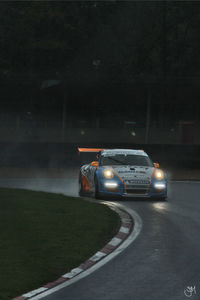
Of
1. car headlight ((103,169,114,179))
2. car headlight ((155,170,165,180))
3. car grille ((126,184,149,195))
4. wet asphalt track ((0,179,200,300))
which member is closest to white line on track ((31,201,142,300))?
wet asphalt track ((0,179,200,300))

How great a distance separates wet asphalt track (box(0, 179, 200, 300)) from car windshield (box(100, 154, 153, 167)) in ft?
15.9

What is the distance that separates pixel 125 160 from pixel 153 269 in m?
10.7

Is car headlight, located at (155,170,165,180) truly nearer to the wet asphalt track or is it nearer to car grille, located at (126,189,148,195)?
car grille, located at (126,189,148,195)

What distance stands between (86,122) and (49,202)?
23233 mm

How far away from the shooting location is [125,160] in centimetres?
1930

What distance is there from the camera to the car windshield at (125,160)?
754 inches

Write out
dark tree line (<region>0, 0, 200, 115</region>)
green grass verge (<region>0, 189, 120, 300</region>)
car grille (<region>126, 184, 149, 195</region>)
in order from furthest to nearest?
dark tree line (<region>0, 0, 200, 115</region>)
car grille (<region>126, 184, 149, 195</region>)
green grass verge (<region>0, 189, 120, 300</region>)

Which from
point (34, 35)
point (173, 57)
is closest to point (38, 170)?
point (173, 57)

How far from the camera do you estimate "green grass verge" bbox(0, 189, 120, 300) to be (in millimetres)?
8219

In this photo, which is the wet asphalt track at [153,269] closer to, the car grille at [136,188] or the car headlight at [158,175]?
the car grille at [136,188]

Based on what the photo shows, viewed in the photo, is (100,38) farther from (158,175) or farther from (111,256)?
(111,256)

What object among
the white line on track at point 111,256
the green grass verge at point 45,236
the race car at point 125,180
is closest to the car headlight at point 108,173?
the race car at point 125,180

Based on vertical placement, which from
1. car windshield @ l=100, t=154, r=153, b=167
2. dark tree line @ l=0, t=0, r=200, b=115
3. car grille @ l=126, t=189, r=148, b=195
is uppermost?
dark tree line @ l=0, t=0, r=200, b=115

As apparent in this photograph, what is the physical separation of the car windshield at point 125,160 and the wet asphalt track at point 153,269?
4859 mm
